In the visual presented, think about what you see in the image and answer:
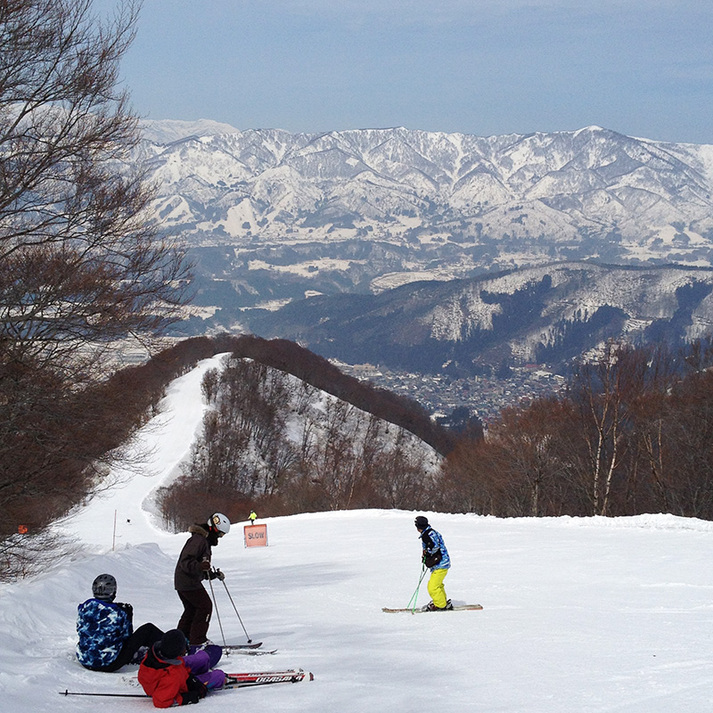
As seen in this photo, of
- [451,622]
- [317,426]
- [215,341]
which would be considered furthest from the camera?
[215,341]

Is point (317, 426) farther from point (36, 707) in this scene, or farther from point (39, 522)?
point (36, 707)

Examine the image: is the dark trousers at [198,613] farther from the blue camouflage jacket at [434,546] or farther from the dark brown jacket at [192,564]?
the blue camouflage jacket at [434,546]

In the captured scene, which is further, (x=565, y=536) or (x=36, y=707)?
(x=565, y=536)

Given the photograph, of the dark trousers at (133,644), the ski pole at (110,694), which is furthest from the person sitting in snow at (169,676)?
the dark trousers at (133,644)

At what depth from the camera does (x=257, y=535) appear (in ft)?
94.1

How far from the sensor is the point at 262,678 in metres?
9.20

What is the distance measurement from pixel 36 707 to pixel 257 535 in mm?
21107

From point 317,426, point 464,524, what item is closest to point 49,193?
point 464,524

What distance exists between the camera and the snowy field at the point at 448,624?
8461mm

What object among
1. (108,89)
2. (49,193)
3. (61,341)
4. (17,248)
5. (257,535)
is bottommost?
(257,535)

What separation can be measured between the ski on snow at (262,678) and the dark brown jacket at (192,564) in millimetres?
1849

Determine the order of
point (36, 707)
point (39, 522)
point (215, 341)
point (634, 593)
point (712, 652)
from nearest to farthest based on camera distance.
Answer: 1. point (36, 707)
2. point (712, 652)
3. point (634, 593)
4. point (39, 522)
5. point (215, 341)

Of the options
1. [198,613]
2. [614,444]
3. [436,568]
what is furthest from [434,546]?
[614,444]

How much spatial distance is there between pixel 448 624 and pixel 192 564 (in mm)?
4235
